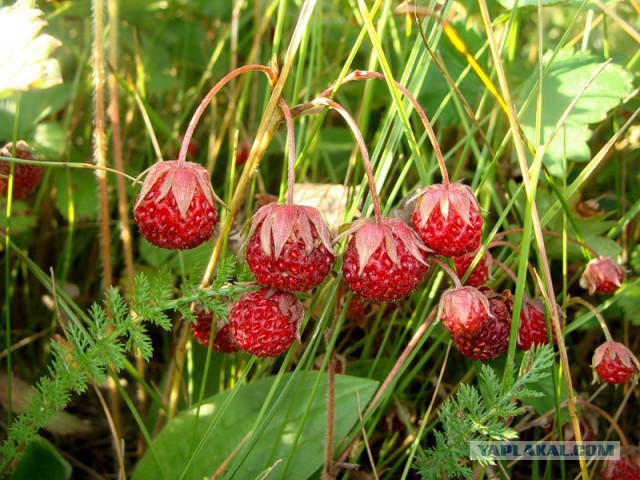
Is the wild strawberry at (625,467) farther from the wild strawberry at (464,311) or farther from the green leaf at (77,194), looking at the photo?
the green leaf at (77,194)

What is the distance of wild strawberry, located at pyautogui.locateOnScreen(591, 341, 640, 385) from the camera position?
1.25 m

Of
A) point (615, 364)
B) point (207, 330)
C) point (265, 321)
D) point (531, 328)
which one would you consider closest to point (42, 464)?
point (207, 330)

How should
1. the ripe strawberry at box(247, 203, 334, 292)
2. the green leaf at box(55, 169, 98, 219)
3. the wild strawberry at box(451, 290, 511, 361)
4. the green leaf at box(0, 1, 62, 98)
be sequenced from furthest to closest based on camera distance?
the green leaf at box(55, 169, 98, 219) < the wild strawberry at box(451, 290, 511, 361) < the ripe strawberry at box(247, 203, 334, 292) < the green leaf at box(0, 1, 62, 98)

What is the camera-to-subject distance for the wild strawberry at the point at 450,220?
3.44 feet

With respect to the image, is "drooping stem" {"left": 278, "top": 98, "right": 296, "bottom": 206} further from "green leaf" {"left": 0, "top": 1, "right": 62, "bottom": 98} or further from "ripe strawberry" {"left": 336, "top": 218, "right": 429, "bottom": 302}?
"green leaf" {"left": 0, "top": 1, "right": 62, "bottom": 98}

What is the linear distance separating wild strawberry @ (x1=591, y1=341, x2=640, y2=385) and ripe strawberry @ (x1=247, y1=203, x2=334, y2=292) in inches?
22.5

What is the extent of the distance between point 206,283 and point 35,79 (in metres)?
0.52

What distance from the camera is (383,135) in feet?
4.20

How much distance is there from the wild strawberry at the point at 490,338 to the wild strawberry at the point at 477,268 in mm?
76

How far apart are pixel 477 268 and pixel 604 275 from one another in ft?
1.03

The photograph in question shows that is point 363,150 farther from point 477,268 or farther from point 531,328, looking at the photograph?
point 531,328

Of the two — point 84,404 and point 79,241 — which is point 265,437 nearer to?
point 84,404

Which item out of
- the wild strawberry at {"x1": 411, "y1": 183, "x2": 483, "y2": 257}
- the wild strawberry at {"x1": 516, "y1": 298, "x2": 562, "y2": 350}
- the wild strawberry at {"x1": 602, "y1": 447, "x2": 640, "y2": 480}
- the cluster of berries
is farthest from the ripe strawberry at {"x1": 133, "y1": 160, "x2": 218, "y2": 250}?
the wild strawberry at {"x1": 602, "y1": 447, "x2": 640, "y2": 480}

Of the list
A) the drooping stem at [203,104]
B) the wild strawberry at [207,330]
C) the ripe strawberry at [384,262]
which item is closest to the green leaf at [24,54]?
the drooping stem at [203,104]
